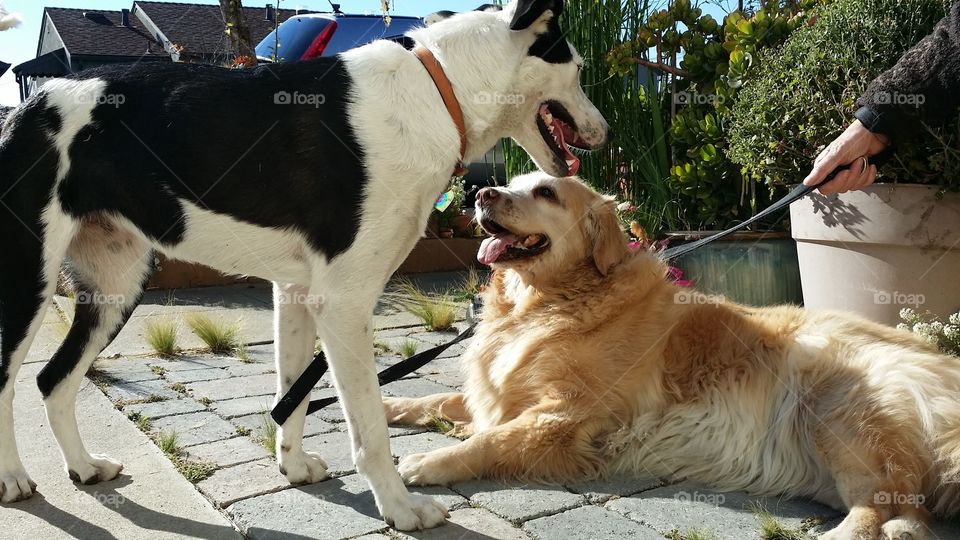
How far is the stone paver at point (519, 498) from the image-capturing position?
252 centimetres

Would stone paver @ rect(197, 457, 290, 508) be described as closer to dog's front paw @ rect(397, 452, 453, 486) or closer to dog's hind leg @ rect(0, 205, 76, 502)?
dog's front paw @ rect(397, 452, 453, 486)

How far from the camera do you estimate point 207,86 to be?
238 centimetres

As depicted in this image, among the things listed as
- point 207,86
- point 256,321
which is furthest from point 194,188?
point 256,321

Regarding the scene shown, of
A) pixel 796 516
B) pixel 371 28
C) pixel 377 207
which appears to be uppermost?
pixel 371 28

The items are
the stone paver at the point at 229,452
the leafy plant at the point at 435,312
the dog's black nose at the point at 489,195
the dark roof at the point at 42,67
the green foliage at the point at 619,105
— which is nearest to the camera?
the stone paver at the point at 229,452

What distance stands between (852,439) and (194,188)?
7.62 ft

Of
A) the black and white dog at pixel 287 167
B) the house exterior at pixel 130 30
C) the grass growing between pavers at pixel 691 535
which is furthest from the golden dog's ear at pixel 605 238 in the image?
the house exterior at pixel 130 30

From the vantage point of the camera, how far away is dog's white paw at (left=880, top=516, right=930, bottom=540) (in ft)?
7.24

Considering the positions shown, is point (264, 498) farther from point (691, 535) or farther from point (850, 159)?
point (850, 159)

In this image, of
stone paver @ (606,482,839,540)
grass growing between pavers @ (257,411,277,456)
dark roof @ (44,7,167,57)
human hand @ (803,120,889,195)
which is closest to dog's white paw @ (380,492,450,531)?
stone paver @ (606,482,839,540)

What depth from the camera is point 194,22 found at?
28250 millimetres

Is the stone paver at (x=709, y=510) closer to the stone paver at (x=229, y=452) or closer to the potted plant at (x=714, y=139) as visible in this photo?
the stone paver at (x=229, y=452)

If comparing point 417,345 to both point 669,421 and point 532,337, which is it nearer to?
point 532,337

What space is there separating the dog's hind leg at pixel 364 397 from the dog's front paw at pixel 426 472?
363 mm
